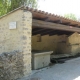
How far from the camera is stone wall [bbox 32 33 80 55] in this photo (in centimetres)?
1195

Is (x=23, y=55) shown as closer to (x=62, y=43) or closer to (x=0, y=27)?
(x=0, y=27)

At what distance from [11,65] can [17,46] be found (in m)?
1.04

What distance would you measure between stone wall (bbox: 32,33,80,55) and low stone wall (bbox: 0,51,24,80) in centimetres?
537

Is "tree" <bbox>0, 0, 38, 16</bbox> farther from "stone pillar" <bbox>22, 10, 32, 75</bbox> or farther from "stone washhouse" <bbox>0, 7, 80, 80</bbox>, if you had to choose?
"stone pillar" <bbox>22, 10, 32, 75</bbox>

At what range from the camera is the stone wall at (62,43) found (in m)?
12.0

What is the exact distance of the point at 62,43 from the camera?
42.1 feet

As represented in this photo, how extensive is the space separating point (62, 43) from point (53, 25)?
16.1 ft

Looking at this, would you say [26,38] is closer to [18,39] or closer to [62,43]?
[18,39]

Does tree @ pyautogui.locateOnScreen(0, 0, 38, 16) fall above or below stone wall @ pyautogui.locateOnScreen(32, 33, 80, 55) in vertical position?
above

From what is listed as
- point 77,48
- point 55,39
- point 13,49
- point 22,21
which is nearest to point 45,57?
point 13,49

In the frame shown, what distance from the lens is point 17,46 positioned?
6.63 m

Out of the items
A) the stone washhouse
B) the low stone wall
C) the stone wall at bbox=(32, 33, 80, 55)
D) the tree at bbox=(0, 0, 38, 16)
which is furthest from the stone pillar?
the tree at bbox=(0, 0, 38, 16)

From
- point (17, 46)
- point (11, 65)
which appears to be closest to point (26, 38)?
point (17, 46)

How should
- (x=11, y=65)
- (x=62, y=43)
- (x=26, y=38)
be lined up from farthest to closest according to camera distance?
1. (x=62, y=43)
2. (x=26, y=38)
3. (x=11, y=65)
